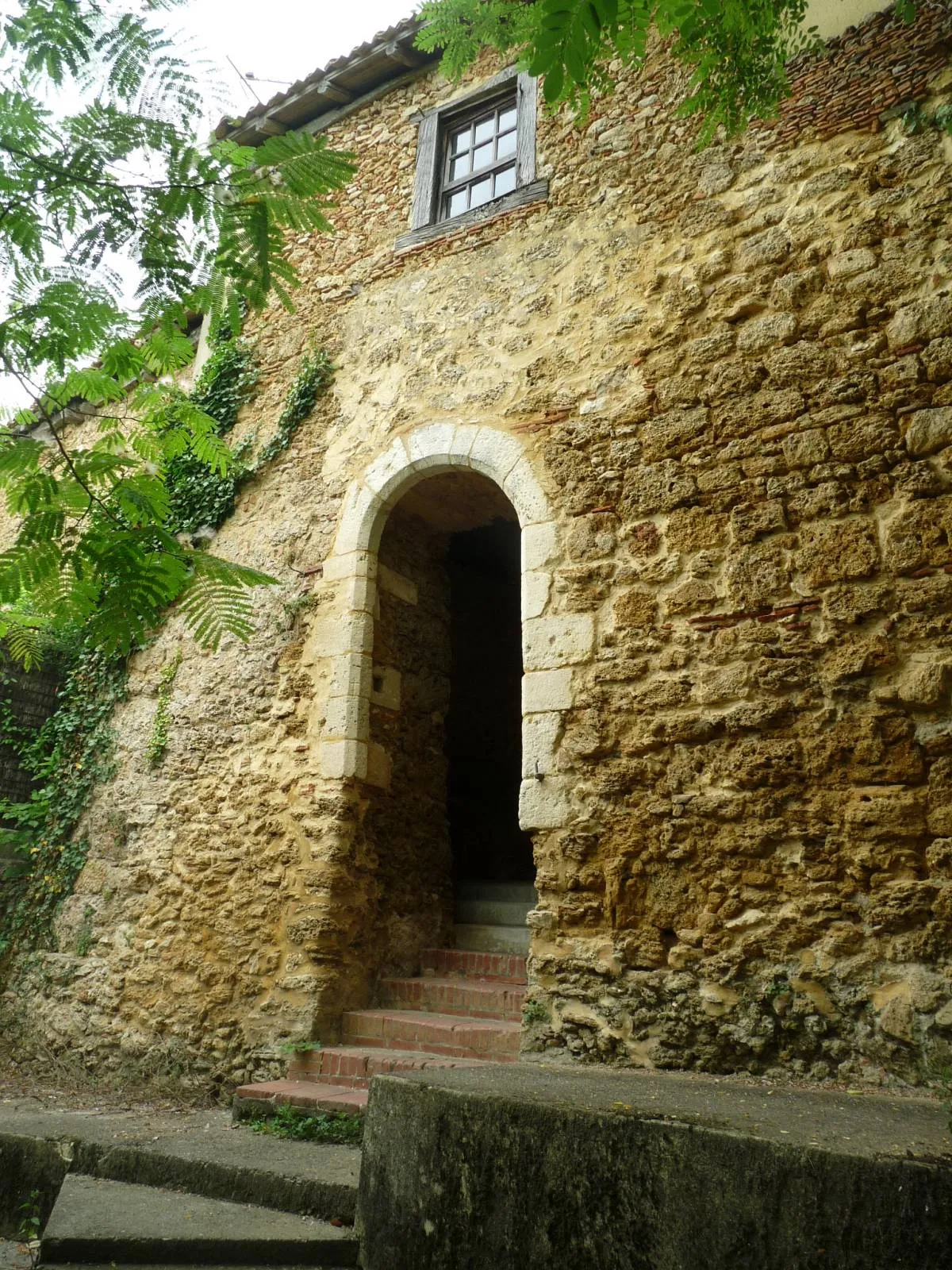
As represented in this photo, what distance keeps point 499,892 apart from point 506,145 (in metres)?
4.88

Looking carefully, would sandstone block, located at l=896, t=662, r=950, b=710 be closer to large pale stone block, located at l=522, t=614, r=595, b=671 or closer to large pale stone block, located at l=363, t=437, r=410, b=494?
large pale stone block, located at l=522, t=614, r=595, b=671

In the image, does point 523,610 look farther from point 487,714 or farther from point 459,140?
point 459,140

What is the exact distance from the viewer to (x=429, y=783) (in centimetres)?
556

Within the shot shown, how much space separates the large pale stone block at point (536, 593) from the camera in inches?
174

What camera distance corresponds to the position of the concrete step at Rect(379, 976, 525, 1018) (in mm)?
4496

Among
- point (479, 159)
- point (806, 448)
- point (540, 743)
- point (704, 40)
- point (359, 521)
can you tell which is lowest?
point (540, 743)

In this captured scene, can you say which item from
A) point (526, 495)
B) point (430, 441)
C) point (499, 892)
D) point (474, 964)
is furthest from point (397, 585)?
point (474, 964)

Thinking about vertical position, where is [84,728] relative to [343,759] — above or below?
above

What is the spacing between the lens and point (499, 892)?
19.3ft

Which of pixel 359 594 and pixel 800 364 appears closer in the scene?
pixel 800 364

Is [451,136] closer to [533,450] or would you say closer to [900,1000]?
[533,450]

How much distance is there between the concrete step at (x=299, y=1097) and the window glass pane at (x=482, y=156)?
5543mm

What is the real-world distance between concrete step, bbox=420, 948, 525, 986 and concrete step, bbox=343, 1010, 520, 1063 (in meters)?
0.42

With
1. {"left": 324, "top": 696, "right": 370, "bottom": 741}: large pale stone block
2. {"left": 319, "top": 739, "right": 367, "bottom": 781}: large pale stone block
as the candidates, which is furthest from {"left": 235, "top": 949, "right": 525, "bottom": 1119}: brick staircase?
{"left": 324, "top": 696, "right": 370, "bottom": 741}: large pale stone block
